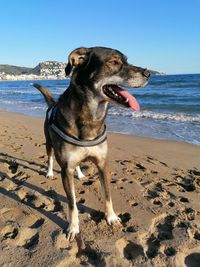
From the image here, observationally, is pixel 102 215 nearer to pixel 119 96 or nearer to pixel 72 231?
pixel 72 231

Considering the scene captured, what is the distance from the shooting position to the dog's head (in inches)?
153

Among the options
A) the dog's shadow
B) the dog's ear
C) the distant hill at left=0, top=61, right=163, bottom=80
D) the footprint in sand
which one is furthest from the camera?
the distant hill at left=0, top=61, right=163, bottom=80

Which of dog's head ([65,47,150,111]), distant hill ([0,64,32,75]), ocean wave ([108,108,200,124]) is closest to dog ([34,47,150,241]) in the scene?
dog's head ([65,47,150,111])

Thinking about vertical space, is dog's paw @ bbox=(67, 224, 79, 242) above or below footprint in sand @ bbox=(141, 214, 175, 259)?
below

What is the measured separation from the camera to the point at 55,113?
4.46 meters

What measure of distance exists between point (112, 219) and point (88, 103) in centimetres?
150

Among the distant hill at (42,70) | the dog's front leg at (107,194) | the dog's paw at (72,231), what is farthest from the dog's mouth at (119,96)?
the distant hill at (42,70)

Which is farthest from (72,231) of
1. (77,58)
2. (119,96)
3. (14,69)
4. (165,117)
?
(14,69)

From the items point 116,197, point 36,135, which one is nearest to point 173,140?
point 36,135

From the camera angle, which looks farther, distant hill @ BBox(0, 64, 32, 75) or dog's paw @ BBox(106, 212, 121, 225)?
distant hill @ BBox(0, 64, 32, 75)

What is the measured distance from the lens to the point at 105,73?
3.89 meters

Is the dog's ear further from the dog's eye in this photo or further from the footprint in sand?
the footprint in sand

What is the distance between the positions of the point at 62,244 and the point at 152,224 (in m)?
1.14

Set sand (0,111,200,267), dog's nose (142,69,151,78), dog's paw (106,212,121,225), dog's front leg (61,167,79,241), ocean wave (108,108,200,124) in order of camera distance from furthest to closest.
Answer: ocean wave (108,108,200,124) → dog's paw (106,212,121,225) → dog's front leg (61,167,79,241) → dog's nose (142,69,151,78) → sand (0,111,200,267)
